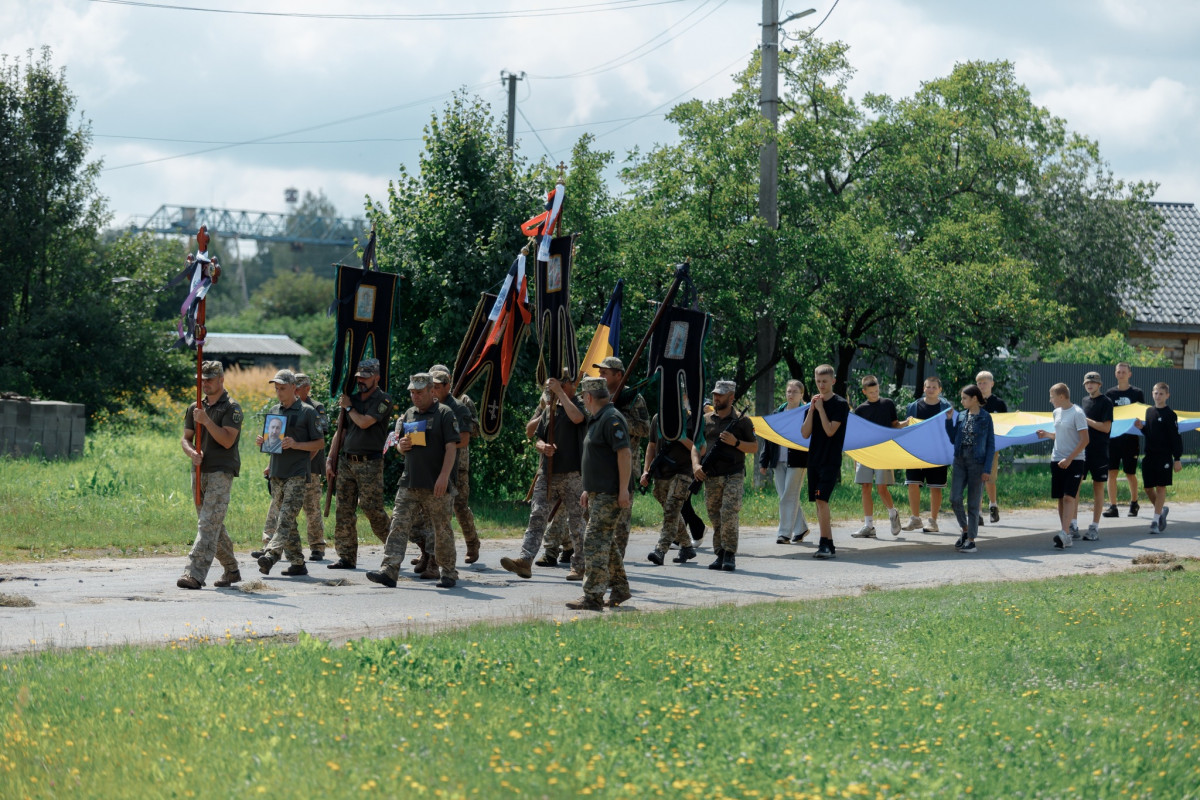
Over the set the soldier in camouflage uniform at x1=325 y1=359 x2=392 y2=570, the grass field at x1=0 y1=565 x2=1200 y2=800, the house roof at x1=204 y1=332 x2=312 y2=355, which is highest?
the house roof at x1=204 y1=332 x2=312 y2=355

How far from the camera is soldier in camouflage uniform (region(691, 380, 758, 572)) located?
488 inches

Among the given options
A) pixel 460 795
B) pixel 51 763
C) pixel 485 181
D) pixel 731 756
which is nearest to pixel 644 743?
pixel 731 756

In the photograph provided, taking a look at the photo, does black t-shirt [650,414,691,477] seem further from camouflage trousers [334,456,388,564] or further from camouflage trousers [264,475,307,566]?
camouflage trousers [264,475,307,566]

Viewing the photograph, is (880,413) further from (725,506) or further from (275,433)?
(275,433)

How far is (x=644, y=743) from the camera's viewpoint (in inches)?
219

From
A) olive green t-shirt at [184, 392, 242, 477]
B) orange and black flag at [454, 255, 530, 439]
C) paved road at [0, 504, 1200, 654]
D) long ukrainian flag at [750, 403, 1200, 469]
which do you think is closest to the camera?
paved road at [0, 504, 1200, 654]

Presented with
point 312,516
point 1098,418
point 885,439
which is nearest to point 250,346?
point 885,439

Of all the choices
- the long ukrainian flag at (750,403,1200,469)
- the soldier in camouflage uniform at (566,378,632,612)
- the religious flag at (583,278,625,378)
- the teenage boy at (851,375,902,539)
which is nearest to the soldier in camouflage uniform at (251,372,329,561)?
the religious flag at (583,278,625,378)

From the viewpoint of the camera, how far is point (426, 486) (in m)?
11.0

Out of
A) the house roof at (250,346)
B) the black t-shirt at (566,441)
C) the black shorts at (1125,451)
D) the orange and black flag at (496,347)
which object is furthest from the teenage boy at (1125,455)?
the house roof at (250,346)

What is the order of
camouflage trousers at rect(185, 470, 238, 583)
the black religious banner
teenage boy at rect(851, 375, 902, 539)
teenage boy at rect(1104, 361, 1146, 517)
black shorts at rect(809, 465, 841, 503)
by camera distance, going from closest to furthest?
camouflage trousers at rect(185, 470, 238, 583)
the black religious banner
black shorts at rect(809, 465, 841, 503)
teenage boy at rect(851, 375, 902, 539)
teenage boy at rect(1104, 361, 1146, 517)

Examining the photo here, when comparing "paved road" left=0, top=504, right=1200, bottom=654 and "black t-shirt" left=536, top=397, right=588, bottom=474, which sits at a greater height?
"black t-shirt" left=536, top=397, right=588, bottom=474

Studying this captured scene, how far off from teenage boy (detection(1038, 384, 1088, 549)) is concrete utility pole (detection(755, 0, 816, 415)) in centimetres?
597

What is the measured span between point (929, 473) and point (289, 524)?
8.21m
